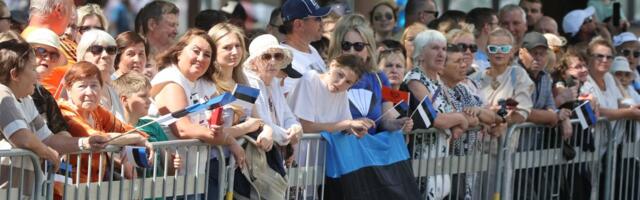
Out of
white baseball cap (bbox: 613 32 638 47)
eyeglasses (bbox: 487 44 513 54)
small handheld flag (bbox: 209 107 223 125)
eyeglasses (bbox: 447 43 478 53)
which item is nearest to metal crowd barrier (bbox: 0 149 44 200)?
small handheld flag (bbox: 209 107 223 125)

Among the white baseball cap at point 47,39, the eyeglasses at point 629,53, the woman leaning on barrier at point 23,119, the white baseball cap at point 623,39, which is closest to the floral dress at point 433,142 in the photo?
the white baseball cap at point 47,39

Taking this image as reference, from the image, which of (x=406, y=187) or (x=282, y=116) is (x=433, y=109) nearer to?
(x=406, y=187)

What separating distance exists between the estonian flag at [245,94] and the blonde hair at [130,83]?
478mm

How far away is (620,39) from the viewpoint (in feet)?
46.2

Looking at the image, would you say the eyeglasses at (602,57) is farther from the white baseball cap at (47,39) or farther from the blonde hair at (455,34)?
the white baseball cap at (47,39)

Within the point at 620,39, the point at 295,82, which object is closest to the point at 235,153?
the point at 295,82

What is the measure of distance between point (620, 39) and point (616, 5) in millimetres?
1876

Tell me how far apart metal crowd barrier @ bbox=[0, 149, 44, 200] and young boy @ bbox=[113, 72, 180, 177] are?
0.89 meters

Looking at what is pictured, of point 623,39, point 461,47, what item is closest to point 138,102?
point 461,47

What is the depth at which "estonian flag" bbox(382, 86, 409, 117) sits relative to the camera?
29.4 ft

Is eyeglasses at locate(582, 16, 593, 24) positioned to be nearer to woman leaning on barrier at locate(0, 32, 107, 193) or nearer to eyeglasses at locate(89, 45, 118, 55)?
eyeglasses at locate(89, 45, 118, 55)

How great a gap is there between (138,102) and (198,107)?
805 millimetres

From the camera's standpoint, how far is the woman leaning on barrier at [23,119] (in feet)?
21.4

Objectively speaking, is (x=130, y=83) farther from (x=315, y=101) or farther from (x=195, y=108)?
(x=315, y=101)
